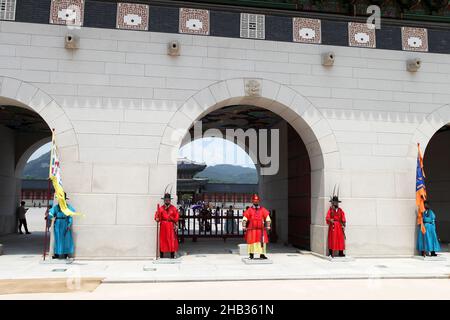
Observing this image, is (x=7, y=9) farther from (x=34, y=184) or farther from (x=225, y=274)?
(x=34, y=184)

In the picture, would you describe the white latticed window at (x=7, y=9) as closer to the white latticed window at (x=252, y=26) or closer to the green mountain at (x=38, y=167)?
the white latticed window at (x=252, y=26)

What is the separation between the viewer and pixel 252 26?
392 inches

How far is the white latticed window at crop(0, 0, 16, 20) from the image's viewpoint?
9.07 meters

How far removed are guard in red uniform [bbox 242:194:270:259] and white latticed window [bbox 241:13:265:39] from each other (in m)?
4.14

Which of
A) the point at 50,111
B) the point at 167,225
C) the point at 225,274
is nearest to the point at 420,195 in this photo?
the point at 225,274

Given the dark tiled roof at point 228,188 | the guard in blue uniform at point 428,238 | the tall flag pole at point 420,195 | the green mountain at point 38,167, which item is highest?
the green mountain at point 38,167

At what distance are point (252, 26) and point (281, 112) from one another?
231cm

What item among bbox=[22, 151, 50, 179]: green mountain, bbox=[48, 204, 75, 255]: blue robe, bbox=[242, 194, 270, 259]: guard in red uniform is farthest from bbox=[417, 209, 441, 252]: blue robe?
bbox=[22, 151, 50, 179]: green mountain

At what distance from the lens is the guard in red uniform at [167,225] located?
28.2 feet

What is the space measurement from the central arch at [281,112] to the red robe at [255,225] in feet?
5.87

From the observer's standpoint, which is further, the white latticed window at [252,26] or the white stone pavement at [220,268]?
the white latticed window at [252,26]

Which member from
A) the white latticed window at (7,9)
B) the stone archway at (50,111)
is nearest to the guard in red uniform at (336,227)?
the stone archway at (50,111)
